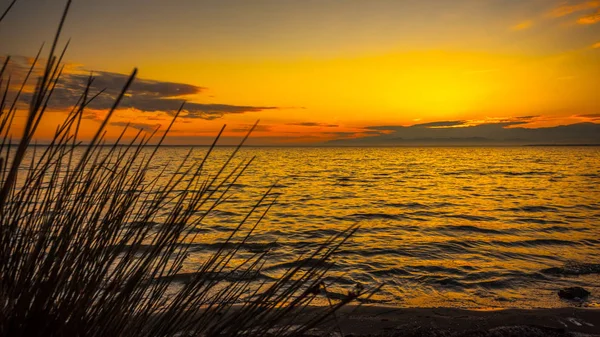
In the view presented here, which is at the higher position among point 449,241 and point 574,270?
point 574,270

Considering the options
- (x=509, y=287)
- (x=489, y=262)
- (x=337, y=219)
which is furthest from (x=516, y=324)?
(x=337, y=219)

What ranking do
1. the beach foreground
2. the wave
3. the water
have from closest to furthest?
the beach foreground → the water → the wave

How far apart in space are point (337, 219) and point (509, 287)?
8.34 metres

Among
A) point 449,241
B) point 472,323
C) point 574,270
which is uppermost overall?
point 472,323

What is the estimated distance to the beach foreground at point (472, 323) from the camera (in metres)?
5.56

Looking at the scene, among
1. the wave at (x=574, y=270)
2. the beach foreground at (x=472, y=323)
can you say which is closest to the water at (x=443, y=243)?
the wave at (x=574, y=270)

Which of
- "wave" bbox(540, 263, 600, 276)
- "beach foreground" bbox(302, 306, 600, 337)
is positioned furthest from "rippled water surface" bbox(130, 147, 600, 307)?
"beach foreground" bbox(302, 306, 600, 337)

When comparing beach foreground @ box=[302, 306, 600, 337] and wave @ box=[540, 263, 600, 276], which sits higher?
beach foreground @ box=[302, 306, 600, 337]

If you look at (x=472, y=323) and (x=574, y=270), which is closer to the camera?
(x=472, y=323)

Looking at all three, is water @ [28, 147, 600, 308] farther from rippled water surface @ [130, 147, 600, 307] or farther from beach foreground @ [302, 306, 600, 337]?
beach foreground @ [302, 306, 600, 337]

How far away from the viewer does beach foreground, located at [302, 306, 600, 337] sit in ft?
18.2

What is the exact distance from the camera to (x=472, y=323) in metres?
6.08

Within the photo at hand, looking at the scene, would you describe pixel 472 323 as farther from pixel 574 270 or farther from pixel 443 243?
pixel 443 243

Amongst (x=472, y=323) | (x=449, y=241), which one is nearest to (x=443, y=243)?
(x=449, y=241)
